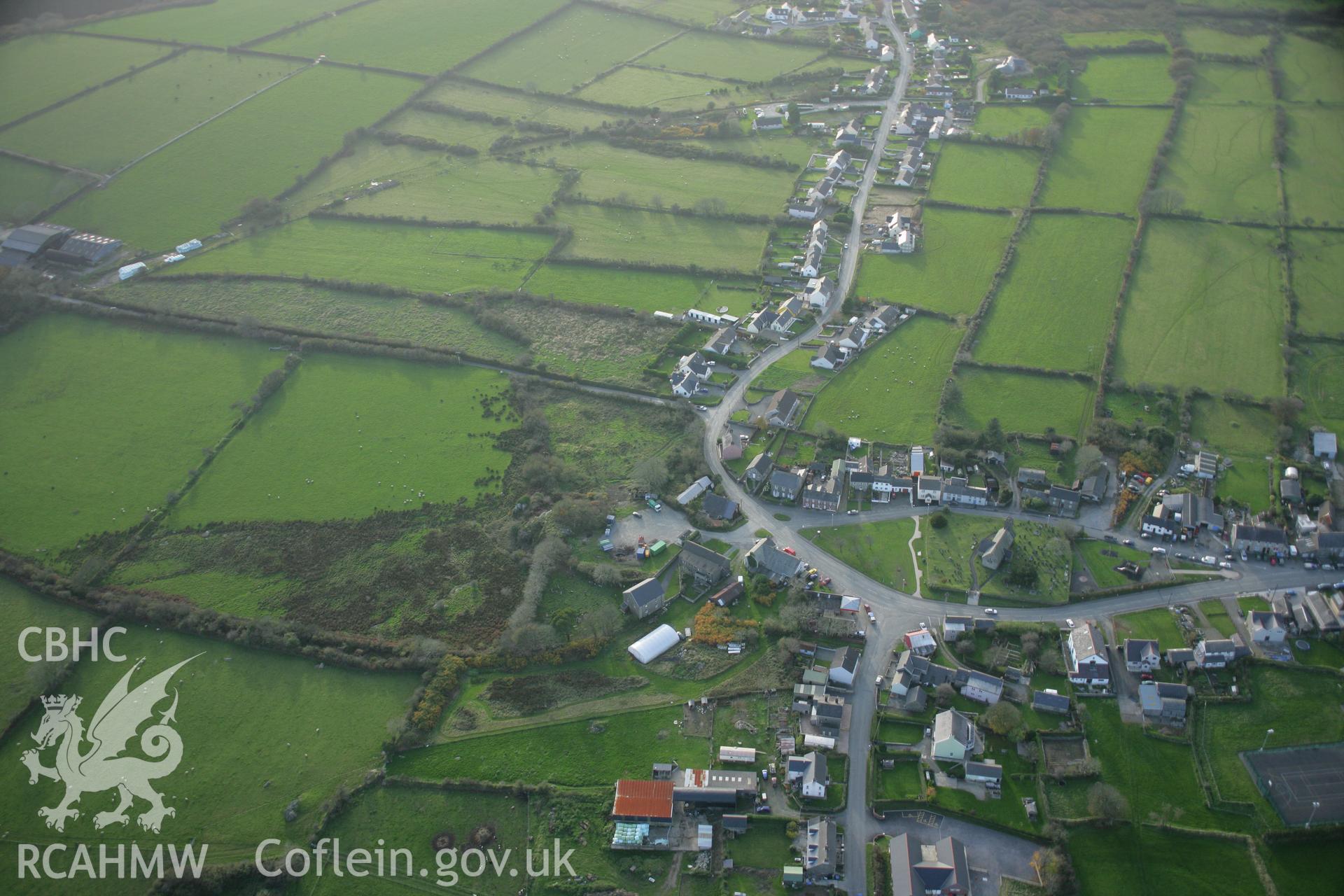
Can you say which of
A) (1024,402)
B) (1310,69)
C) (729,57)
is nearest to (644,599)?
(1024,402)

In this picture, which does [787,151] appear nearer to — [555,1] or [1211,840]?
[555,1]

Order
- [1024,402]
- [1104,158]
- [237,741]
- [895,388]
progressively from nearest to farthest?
1. [237,741]
2. [1024,402]
3. [895,388]
4. [1104,158]

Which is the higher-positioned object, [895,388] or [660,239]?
[660,239]

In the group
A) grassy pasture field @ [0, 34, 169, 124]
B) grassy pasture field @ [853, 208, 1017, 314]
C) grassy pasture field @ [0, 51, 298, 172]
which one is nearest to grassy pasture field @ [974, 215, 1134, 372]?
grassy pasture field @ [853, 208, 1017, 314]

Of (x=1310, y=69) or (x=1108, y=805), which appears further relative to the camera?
(x=1310, y=69)

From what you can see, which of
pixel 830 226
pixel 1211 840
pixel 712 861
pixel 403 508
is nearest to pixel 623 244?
pixel 830 226

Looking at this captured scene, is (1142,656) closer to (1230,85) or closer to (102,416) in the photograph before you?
(102,416)

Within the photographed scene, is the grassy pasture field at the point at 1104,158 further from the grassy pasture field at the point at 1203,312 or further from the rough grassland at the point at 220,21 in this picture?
the rough grassland at the point at 220,21
